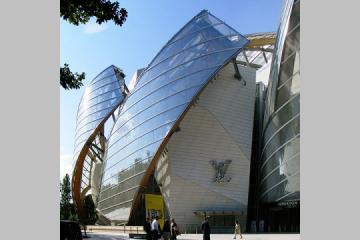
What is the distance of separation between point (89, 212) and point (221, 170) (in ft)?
101

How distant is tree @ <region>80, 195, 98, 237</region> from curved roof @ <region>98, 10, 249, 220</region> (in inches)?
597

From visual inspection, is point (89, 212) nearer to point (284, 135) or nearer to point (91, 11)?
point (284, 135)

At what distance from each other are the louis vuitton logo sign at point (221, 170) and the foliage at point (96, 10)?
28543mm

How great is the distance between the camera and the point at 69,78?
9.04 m

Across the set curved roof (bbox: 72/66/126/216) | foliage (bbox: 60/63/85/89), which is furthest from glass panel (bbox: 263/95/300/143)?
curved roof (bbox: 72/66/126/216)

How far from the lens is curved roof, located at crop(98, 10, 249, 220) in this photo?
34812 mm

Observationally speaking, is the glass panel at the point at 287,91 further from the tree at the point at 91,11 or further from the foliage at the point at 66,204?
the foliage at the point at 66,204

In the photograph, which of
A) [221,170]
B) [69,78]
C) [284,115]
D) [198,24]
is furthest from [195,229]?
[69,78]

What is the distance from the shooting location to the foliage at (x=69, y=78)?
895 centimetres

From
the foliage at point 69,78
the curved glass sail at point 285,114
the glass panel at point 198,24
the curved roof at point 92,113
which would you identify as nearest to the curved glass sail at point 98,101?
the curved roof at point 92,113
